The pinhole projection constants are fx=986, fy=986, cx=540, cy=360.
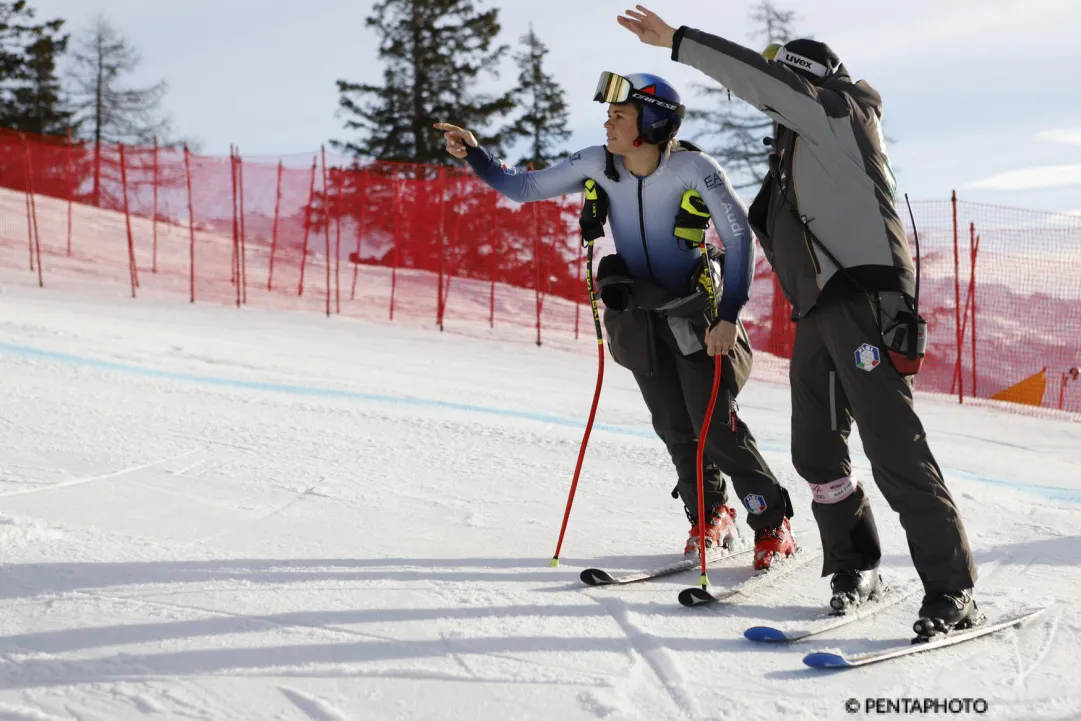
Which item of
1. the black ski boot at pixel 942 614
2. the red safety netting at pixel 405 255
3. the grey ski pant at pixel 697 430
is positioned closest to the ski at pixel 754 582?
the grey ski pant at pixel 697 430

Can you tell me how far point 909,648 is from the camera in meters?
2.88

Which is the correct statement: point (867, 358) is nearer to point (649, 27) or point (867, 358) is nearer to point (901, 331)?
point (901, 331)

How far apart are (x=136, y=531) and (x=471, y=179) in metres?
13.9

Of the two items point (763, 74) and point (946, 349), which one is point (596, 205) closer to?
point (763, 74)

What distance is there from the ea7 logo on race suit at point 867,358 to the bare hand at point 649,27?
1.09m

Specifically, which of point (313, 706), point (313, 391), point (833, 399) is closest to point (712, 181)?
point (833, 399)

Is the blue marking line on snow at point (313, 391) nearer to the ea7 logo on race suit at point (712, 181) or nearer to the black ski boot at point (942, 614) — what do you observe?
the ea7 logo on race suit at point (712, 181)

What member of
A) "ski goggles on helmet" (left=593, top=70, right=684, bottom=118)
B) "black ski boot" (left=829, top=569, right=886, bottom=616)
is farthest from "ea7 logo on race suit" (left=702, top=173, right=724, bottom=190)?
"black ski boot" (left=829, top=569, right=886, bottom=616)

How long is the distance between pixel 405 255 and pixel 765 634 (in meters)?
17.2

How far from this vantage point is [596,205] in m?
3.75

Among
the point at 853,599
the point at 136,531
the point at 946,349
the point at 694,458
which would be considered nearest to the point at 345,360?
the point at 136,531

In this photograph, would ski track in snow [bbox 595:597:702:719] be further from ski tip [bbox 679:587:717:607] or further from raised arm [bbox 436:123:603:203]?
raised arm [bbox 436:123:603:203]

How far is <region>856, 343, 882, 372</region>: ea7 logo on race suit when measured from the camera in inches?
116

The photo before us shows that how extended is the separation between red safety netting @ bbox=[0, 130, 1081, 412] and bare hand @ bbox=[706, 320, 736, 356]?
964 cm
